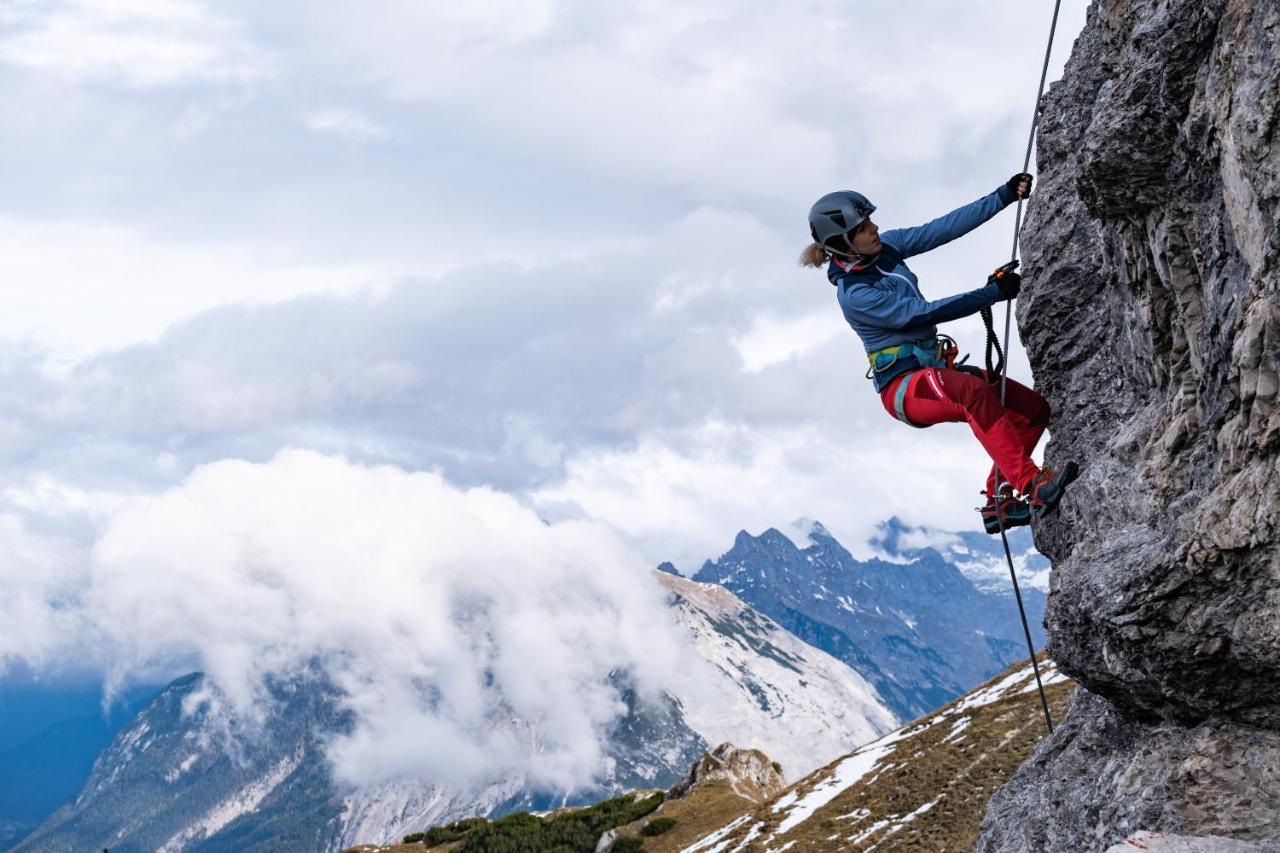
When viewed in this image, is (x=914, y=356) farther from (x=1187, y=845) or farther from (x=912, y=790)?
(x=912, y=790)

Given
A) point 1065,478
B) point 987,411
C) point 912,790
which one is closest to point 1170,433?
point 1065,478

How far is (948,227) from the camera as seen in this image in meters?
15.4

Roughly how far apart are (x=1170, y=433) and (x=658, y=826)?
55178 mm

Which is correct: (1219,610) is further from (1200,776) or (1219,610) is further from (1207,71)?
(1207,71)

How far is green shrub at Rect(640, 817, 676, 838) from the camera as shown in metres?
61.7

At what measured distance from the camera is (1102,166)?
39.1 ft

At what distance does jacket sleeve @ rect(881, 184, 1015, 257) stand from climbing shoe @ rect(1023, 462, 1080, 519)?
354 centimetres

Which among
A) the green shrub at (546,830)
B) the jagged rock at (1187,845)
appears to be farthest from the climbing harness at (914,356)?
the green shrub at (546,830)

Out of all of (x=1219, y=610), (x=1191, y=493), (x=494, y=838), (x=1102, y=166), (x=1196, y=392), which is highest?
(x=1102, y=166)

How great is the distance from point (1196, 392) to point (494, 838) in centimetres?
6356

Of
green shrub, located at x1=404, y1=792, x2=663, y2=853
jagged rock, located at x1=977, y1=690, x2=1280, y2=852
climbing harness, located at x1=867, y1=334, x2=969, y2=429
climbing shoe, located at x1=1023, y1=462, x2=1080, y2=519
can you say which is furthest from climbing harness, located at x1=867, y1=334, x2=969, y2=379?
green shrub, located at x1=404, y1=792, x2=663, y2=853

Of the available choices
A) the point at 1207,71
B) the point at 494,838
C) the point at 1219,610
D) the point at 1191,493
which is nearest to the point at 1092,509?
the point at 1191,493

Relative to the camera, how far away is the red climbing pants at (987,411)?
15016 millimetres

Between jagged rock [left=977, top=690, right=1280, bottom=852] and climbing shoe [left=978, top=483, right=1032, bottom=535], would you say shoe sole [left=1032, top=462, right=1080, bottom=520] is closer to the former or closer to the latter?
climbing shoe [left=978, top=483, right=1032, bottom=535]
